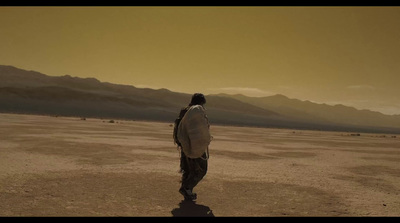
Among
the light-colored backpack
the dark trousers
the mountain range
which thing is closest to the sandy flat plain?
the dark trousers

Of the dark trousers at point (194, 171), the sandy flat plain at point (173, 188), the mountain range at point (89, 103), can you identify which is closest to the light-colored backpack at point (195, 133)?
the dark trousers at point (194, 171)

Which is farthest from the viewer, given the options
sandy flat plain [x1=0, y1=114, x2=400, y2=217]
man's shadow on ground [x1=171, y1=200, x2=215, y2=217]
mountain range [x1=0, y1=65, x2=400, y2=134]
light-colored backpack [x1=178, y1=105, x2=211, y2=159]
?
mountain range [x1=0, y1=65, x2=400, y2=134]

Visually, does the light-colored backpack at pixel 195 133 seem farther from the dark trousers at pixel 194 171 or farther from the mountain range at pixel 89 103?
the mountain range at pixel 89 103

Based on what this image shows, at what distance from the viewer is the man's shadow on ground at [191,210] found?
18.6 ft

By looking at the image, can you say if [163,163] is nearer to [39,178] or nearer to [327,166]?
[39,178]

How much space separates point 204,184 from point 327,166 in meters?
5.76

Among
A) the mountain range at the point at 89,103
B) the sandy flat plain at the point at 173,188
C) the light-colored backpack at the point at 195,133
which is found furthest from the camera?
the mountain range at the point at 89,103

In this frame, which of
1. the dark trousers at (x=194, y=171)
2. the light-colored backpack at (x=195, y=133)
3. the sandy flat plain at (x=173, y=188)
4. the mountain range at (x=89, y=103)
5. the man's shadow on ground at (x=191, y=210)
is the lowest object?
the man's shadow on ground at (x=191, y=210)

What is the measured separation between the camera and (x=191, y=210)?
5914mm

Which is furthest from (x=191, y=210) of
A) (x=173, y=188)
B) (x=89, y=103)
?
(x=89, y=103)

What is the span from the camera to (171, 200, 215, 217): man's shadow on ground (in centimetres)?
566

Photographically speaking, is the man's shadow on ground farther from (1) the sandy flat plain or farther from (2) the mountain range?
(2) the mountain range

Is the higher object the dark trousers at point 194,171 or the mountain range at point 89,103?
the mountain range at point 89,103

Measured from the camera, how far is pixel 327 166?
39.7 ft
